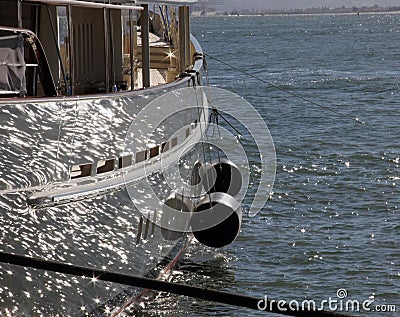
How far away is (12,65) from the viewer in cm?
808

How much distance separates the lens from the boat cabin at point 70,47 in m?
8.20

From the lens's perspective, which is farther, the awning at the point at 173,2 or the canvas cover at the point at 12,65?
the awning at the point at 173,2

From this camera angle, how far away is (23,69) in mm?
8164

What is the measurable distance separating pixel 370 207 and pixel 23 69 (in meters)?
8.76

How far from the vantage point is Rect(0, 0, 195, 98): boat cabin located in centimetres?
820

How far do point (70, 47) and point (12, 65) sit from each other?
2.86 feet

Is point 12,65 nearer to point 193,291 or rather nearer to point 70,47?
point 70,47

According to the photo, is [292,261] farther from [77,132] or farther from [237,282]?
[77,132]
